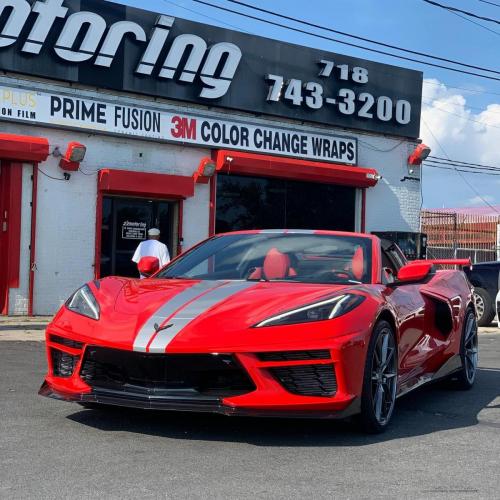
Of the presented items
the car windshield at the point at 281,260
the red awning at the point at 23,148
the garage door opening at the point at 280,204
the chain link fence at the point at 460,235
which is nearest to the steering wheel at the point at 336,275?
the car windshield at the point at 281,260

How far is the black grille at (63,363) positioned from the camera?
199 inches

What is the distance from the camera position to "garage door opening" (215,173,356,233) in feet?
56.0

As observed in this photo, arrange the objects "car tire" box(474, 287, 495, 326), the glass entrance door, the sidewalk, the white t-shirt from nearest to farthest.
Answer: the sidewalk
the white t-shirt
"car tire" box(474, 287, 495, 326)
the glass entrance door

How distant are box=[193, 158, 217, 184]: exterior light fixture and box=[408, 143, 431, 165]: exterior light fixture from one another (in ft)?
19.1

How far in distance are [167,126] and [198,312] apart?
37.5 feet

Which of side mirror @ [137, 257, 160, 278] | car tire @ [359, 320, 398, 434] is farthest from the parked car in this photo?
car tire @ [359, 320, 398, 434]

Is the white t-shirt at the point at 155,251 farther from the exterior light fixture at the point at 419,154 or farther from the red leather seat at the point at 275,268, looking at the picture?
the exterior light fixture at the point at 419,154

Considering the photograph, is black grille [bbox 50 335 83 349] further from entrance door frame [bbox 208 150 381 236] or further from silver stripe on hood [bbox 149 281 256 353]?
entrance door frame [bbox 208 150 381 236]

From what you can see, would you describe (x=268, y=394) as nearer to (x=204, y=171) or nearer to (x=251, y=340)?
(x=251, y=340)

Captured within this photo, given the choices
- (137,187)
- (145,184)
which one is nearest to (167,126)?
(145,184)

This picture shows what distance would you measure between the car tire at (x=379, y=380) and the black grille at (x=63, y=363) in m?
1.75

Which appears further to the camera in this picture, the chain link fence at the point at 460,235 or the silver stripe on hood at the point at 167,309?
the chain link fence at the point at 460,235

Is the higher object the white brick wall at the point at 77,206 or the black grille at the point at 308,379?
the white brick wall at the point at 77,206

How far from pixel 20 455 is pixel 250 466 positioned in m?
1.25
